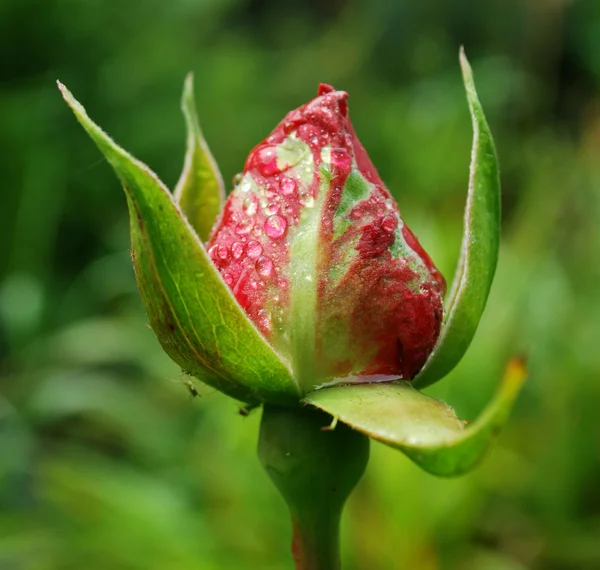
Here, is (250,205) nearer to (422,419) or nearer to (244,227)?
(244,227)

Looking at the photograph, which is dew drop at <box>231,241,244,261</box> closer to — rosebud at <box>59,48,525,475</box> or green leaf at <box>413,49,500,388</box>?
rosebud at <box>59,48,525,475</box>

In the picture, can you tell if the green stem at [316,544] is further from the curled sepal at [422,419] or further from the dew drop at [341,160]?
the dew drop at [341,160]

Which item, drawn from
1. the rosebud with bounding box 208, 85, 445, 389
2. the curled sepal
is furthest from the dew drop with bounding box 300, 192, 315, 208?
the curled sepal

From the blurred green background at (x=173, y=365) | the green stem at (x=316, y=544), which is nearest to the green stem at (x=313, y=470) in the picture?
the green stem at (x=316, y=544)

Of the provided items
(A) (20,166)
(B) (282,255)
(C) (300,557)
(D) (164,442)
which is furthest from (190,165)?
(A) (20,166)

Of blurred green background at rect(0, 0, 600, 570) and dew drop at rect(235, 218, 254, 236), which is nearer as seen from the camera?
dew drop at rect(235, 218, 254, 236)

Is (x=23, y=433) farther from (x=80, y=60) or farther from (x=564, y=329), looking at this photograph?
(x=80, y=60)
